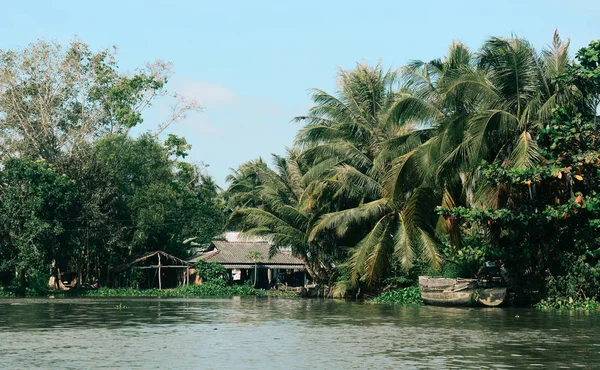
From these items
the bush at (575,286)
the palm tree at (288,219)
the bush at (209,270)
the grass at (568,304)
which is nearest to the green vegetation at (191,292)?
the bush at (209,270)

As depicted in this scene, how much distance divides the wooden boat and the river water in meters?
1.78

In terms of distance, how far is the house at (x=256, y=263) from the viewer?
50469mm

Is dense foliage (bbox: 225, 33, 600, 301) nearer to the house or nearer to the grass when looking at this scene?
the grass

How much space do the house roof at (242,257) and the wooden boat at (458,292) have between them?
71.4 feet

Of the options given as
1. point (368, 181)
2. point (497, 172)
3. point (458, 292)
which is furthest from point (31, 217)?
point (497, 172)

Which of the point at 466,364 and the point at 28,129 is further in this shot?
the point at 28,129

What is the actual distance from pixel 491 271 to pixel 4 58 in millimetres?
33606

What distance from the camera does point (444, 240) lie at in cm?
3078

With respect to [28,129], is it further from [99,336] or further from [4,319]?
[99,336]

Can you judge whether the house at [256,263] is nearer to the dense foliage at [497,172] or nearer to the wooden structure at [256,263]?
the wooden structure at [256,263]

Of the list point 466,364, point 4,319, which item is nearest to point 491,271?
point 4,319

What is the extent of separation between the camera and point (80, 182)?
44.7 m

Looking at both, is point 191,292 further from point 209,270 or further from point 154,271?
point 154,271

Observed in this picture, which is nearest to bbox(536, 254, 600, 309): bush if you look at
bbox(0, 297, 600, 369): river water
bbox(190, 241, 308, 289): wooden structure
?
bbox(0, 297, 600, 369): river water
